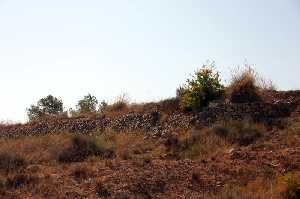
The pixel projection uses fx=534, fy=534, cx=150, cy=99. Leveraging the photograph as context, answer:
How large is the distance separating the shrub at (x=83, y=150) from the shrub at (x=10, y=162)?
3.71 feet

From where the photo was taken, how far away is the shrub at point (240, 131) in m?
15.4

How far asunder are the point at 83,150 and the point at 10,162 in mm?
2188

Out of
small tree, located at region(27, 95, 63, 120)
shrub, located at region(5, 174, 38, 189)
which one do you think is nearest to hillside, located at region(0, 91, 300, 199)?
shrub, located at region(5, 174, 38, 189)

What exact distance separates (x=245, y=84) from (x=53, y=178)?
7589 mm

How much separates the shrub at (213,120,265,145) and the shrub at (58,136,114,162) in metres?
3.38

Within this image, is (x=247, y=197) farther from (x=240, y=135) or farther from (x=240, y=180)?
(x=240, y=135)

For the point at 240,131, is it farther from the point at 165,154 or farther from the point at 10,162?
the point at 10,162

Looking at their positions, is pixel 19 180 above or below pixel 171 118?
below

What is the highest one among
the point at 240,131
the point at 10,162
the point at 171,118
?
the point at 171,118

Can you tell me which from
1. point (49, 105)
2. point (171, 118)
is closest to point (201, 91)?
point (171, 118)

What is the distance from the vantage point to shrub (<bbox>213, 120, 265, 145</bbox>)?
605 inches

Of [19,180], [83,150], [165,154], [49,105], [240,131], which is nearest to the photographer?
[19,180]

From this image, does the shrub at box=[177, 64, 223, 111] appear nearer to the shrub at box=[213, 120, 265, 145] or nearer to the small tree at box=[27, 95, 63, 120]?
the shrub at box=[213, 120, 265, 145]

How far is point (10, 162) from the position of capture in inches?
607
